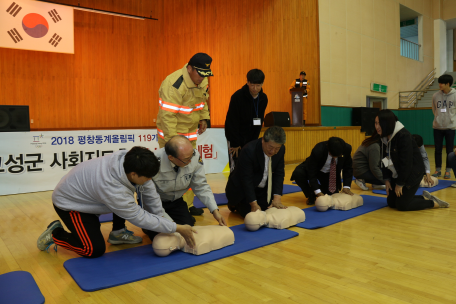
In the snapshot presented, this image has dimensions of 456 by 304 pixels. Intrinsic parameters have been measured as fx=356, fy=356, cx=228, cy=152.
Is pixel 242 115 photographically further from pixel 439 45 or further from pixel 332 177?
pixel 439 45

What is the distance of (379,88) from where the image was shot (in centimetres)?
1058

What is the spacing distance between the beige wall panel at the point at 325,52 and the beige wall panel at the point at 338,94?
34 cm

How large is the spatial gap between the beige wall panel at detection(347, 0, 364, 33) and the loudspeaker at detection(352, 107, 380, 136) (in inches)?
85.1

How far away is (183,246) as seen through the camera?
7.39ft

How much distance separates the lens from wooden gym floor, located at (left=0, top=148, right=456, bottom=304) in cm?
164

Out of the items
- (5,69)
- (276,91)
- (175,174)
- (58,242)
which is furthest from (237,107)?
(5,69)

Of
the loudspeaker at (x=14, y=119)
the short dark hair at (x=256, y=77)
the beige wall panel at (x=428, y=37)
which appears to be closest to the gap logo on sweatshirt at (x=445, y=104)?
the short dark hair at (x=256, y=77)

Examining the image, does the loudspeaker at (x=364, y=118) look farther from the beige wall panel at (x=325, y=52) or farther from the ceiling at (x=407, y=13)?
the ceiling at (x=407, y=13)

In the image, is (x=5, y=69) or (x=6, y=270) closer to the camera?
(x=6, y=270)

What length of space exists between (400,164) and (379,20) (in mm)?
8932

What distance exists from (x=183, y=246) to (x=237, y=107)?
178 centimetres

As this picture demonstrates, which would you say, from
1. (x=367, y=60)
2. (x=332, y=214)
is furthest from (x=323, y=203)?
(x=367, y=60)

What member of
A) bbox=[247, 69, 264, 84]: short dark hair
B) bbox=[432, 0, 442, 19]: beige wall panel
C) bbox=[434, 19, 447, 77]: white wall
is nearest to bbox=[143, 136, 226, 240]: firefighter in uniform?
bbox=[247, 69, 264, 84]: short dark hair

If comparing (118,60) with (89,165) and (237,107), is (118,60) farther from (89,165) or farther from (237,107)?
(89,165)
